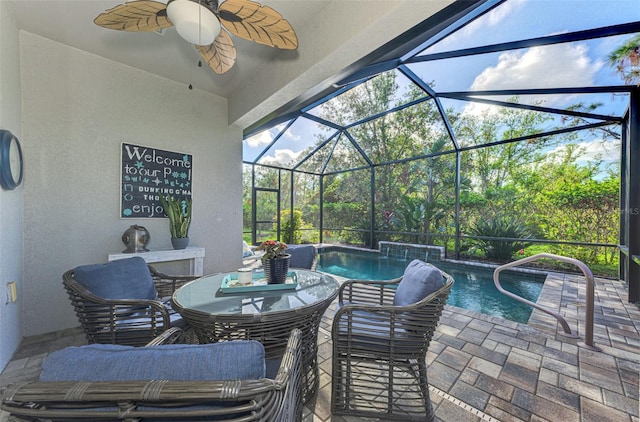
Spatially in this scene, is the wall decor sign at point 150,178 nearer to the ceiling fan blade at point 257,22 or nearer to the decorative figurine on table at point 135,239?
the decorative figurine on table at point 135,239

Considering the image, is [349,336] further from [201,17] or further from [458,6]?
[458,6]

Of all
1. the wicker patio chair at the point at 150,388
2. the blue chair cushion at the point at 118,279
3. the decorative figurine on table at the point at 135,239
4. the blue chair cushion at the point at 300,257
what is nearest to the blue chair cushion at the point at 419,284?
the wicker patio chair at the point at 150,388

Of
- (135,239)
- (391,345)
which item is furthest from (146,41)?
Result: (391,345)

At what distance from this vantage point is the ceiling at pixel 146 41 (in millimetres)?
2373

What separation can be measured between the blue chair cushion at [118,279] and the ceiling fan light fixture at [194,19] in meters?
1.94

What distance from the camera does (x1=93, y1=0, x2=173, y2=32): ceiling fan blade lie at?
5.43 feet

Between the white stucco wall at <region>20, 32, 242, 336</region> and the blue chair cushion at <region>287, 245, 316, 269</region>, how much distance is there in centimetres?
182

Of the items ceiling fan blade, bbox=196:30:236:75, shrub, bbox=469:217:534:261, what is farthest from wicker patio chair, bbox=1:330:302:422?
shrub, bbox=469:217:534:261

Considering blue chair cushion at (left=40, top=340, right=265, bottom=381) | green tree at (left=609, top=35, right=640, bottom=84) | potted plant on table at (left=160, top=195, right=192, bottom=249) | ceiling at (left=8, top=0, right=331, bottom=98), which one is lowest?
blue chair cushion at (left=40, top=340, right=265, bottom=381)

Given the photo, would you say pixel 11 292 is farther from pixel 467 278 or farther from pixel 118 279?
pixel 467 278

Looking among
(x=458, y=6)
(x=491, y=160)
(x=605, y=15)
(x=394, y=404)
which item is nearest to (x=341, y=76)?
(x=458, y=6)

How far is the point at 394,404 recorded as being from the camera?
163 centimetres

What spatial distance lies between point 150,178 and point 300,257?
7.95ft

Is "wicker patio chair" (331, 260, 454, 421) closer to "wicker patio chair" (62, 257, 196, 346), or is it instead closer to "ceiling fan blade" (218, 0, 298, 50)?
"wicker patio chair" (62, 257, 196, 346)
